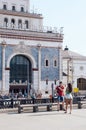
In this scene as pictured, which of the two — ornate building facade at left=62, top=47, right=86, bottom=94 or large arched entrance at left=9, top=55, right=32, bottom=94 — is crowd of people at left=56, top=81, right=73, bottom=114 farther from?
ornate building facade at left=62, top=47, right=86, bottom=94

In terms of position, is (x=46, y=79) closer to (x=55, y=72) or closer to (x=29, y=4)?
(x=55, y=72)

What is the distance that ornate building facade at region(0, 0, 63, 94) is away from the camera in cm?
4691

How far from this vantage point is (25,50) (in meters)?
48.2

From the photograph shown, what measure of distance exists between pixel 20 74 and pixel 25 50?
11.4ft

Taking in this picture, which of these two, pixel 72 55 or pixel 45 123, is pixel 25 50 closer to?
pixel 72 55

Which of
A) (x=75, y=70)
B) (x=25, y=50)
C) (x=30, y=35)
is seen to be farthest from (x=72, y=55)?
(x=25, y=50)

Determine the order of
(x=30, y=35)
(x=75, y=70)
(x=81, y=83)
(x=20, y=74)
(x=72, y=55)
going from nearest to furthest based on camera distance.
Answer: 1. (x=30, y=35)
2. (x=20, y=74)
3. (x=75, y=70)
4. (x=81, y=83)
5. (x=72, y=55)

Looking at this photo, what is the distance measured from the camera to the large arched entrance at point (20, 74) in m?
47.9

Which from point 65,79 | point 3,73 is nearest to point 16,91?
point 3,73

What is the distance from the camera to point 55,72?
50906 mm

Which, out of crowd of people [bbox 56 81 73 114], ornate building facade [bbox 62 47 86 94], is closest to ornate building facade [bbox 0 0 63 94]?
ornate building facade [bbox 62 47 86 94]

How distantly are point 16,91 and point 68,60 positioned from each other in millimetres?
14045

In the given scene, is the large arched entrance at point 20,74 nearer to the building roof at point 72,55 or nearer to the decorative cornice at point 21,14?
the decorative cornice at point 21,14

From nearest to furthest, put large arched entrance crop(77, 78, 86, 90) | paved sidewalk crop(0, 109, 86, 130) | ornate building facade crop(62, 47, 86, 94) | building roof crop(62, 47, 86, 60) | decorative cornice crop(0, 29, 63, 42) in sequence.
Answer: paved sidewalk crop(0, 109, 86, 130), decorative cornice crop(0, 29, 63, 42), ornate building facade crop(62, 47, 86, 94), building roof crop(62, 47, 86, 60), large arched entrance crop(77, 78, 86, 90)
